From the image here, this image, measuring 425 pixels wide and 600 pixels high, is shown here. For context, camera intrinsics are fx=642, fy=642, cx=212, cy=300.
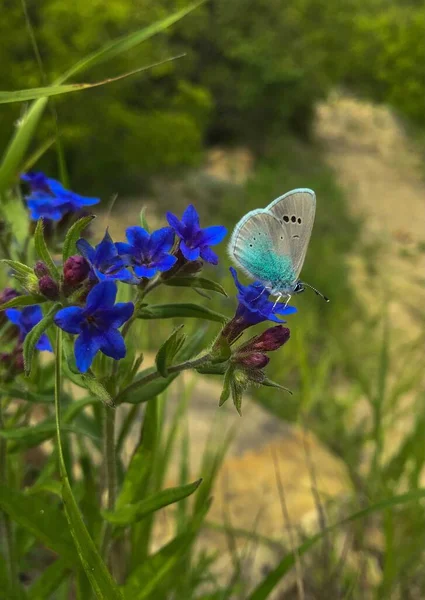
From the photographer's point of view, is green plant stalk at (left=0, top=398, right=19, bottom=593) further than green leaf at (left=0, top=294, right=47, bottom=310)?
Yes

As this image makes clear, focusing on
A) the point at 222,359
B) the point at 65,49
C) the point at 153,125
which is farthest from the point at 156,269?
the point at 153,125

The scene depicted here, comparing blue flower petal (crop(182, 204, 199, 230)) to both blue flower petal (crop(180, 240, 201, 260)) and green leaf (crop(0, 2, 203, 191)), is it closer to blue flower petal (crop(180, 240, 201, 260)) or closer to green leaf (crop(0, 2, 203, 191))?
blue flower petal (crop(180, 240, 201, 260))

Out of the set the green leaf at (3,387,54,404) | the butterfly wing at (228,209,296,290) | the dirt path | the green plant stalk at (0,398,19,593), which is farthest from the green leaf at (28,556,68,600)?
the dirt path

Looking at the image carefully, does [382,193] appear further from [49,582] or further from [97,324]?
[97,324]

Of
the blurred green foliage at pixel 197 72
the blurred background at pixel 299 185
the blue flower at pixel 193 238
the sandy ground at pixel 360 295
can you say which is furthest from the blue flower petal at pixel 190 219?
the blurred green foliage at pixel 197 72

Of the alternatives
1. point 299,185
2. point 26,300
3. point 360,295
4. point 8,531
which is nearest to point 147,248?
point 26,300

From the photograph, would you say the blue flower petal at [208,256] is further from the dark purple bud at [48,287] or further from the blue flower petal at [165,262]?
the dark purple bud at [48,287]
